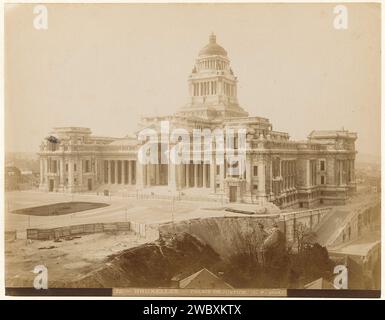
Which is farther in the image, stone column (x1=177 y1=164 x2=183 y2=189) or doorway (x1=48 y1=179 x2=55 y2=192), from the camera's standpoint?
doorway (x1=48 y1=179 x2=55 y2=192)

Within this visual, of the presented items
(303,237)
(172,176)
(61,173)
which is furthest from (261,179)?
(61,173)

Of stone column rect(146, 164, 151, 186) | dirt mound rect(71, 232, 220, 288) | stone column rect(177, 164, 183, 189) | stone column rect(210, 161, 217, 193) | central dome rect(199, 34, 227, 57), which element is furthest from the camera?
stone column rect(146, 164, 151, 186)

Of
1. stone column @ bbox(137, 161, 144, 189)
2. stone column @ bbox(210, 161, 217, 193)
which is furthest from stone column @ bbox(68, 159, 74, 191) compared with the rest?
stone column @ bbox(210, 161, 217, 193)

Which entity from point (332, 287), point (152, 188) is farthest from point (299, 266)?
point (152, 188)

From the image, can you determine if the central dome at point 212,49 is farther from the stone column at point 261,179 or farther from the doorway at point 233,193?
the doorway at point 233,193

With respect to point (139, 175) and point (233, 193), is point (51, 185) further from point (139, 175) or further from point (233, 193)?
point (233, 193)

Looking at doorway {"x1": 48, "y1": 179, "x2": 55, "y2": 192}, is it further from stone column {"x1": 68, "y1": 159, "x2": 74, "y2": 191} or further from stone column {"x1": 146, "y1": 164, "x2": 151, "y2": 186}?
stone column {"x1": 146, "y1": 164, "x2": 151, "y2": 186}
